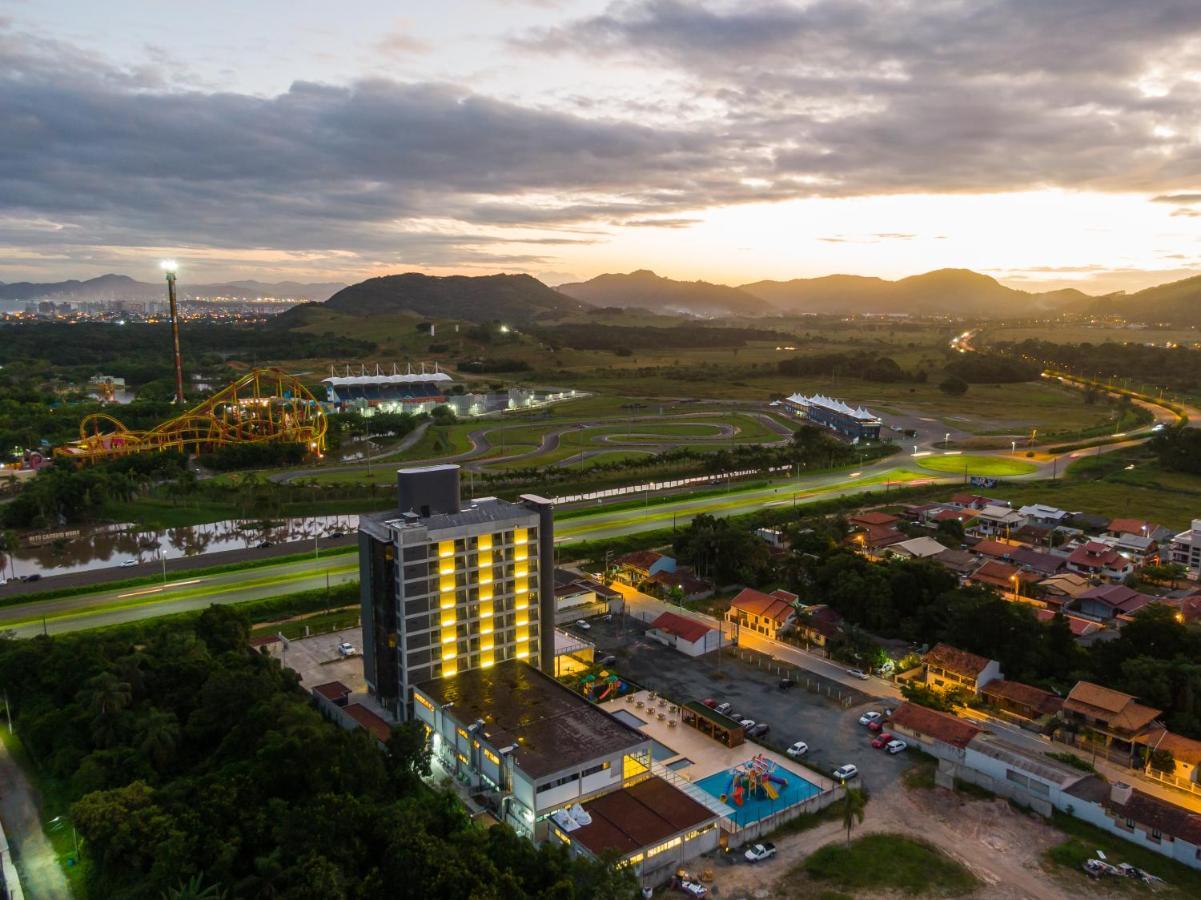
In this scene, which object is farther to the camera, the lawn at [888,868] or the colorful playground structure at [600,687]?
the colorful playground structure at [600,687]

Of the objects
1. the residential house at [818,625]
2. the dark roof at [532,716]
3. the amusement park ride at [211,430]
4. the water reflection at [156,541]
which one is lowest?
the water reflection at [156,541]

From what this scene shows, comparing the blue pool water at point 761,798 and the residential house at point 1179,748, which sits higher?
the residential house at point 1179,748

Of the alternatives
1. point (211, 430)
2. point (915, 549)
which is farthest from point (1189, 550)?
point (211, 430)

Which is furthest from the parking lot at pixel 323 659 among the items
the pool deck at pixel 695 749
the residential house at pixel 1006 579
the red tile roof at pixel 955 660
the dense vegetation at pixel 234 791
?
the residential house at pixel 1006 579

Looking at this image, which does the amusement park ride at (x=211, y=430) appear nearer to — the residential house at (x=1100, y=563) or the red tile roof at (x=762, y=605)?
the red tile roof at (x=762, y=605)

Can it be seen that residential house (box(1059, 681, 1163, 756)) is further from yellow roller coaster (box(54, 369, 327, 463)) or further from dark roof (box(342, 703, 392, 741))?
yellow roller coaster (box(54, 369, 327, 463))

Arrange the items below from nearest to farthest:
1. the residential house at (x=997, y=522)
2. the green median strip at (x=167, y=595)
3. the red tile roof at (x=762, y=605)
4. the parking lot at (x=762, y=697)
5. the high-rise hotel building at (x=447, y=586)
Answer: the parking lot at (x=762, y=697) < the high-rise hotel building at (x=447, y=586) < the red tile roof at (x=762, y=605) < the green median strip at (x=167, y=595) < the residential house at (x=997, y=522)

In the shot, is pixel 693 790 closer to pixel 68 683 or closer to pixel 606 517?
pixel 68 683
